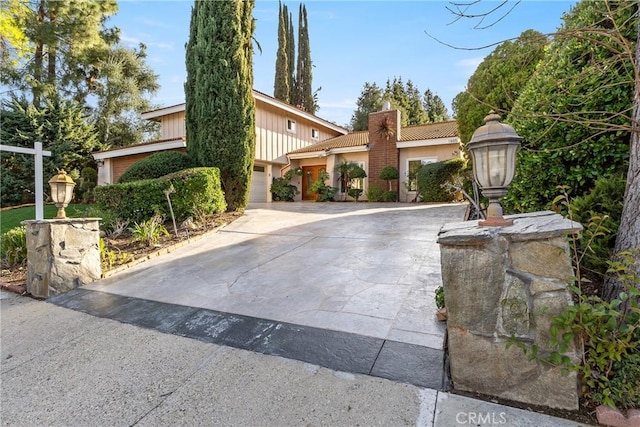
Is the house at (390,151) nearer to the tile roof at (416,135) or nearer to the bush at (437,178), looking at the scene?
the tile roof at (416,135)

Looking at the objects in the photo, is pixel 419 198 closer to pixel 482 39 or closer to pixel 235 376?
pixel 482 39

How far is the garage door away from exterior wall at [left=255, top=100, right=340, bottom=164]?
2.09ft

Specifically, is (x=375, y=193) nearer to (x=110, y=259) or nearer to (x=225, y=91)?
(x=225, y=91)

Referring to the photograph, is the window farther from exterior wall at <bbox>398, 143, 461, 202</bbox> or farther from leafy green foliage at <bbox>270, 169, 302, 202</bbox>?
leafy green foliage at <bbox>270, 169, 302, 202</bbox>

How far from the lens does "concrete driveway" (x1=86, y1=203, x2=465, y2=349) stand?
2771mm

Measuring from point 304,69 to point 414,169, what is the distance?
1494 centimetres

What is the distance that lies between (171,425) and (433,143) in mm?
12685

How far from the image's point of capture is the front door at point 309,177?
15.8 m

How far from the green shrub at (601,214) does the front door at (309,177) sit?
1339 centimetres

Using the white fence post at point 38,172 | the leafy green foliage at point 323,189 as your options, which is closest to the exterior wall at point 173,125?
the leafy green foliage at point 323,189

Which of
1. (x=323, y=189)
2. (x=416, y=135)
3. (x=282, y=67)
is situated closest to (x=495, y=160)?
(x=323, y=189)

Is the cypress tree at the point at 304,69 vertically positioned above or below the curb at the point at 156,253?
above

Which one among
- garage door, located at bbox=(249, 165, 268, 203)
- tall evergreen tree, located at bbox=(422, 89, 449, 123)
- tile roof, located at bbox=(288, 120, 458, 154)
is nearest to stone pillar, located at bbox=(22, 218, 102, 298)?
garage door, located at bbox=(249, 165, 268, 203)

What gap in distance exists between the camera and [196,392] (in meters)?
1.96
